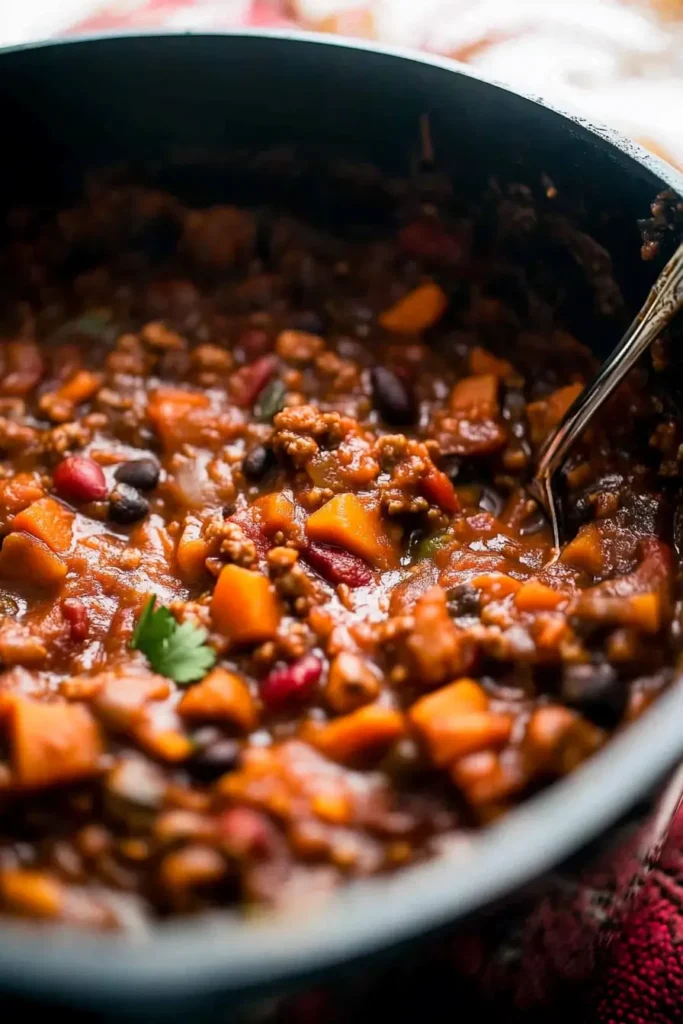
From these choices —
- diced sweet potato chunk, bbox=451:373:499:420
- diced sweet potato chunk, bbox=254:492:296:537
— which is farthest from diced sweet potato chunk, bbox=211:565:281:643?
diced sweet potato chunk, bbox=451:373:499:420

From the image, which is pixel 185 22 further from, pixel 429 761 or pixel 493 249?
pixel 429 761

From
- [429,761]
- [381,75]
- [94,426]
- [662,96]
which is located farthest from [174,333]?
[662,96]

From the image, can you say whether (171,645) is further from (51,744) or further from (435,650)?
(435,650)

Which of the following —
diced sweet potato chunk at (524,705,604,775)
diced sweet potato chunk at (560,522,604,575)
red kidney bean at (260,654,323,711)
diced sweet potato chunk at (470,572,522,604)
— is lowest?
red kidney bean at (260,654,323,711)

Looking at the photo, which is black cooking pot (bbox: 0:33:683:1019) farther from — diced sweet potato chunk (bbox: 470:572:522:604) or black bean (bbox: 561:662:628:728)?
diced sweet potato chunk (bbox: 470:572:522:604)

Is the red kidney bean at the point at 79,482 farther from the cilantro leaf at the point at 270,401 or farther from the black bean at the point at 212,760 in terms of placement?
the black bean at the point at 212,760
